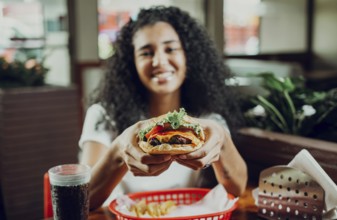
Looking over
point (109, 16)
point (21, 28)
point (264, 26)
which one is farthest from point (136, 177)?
point (264, 26)

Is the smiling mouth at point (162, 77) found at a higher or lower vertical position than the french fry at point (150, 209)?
higher

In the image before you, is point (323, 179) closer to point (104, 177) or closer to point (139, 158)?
point (139, 158)

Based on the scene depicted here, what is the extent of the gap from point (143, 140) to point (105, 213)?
0.41 metres

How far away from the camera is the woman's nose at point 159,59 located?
1973 millimetres

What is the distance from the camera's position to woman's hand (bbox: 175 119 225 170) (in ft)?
4.55

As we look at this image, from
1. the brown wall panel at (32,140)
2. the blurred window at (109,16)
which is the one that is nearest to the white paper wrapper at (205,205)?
the brown wall panel at (32,140)

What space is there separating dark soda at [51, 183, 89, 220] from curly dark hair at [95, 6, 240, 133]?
0.73 m

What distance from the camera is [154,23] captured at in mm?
2084

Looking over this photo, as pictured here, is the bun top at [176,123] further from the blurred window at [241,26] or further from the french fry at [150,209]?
the blurred window at [241,26]

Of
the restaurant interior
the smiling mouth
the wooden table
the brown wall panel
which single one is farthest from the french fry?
the brown wall panel

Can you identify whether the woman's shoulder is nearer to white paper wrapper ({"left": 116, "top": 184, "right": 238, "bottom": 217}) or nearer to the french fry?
white paper wrapper ({"left": 116, "top": 184, "right": 238, "bottom": 217})

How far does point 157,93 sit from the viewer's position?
82.0 inches

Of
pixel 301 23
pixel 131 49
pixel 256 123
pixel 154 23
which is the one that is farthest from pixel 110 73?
pixel 301 23

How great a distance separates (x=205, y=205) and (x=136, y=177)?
A: 447 millimetres
